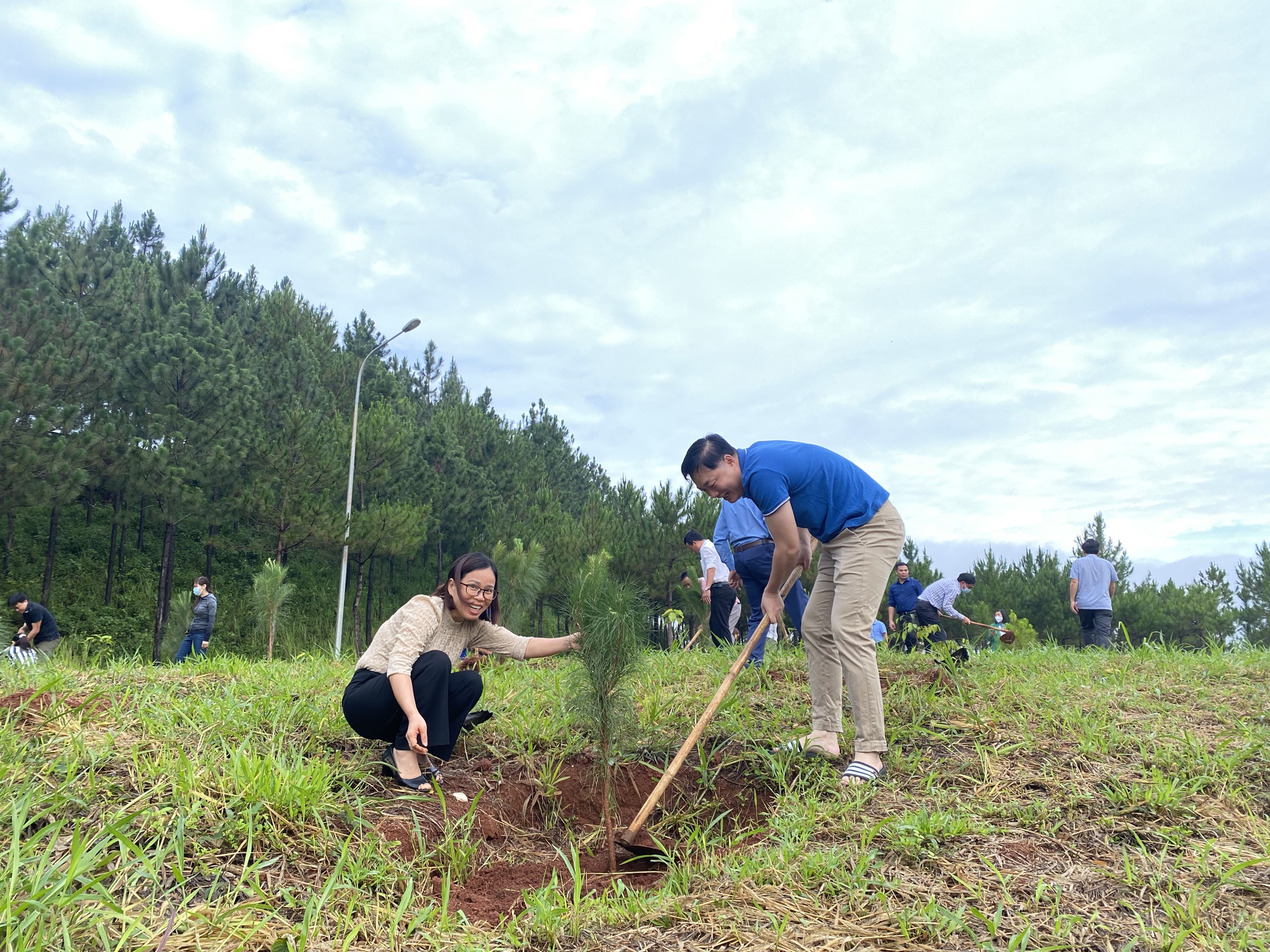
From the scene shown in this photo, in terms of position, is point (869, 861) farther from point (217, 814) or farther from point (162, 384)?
point (162, 384)

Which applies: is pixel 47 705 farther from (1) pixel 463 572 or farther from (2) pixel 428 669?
(1) pixel 463 572

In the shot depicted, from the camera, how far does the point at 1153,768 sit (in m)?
3.20

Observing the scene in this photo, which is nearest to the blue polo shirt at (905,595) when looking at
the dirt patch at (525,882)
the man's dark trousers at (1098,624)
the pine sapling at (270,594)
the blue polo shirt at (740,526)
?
the man's dark trousers at (1098,624)

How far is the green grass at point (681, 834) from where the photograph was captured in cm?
227

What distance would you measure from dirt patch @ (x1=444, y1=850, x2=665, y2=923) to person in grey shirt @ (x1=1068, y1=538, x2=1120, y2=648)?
22.7 ft

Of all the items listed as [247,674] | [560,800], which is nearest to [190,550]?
[247,674]

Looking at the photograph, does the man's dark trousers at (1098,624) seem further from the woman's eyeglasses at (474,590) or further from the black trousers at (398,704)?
the black trousers at (398,704)

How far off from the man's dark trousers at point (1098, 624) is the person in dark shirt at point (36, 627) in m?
11.0

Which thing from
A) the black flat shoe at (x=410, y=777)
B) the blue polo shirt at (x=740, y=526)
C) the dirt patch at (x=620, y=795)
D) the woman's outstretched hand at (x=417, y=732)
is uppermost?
the blue polo shirt at (x=740, y=526)

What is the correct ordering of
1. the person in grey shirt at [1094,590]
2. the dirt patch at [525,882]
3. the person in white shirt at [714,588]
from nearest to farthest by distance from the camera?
the dirt patch at [525,882] → the person in white shirt at [714,588] → the person in grey shirt at [1094,590]

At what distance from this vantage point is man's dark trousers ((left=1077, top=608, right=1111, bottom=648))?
27.5 ft

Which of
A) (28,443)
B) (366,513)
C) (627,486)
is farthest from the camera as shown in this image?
(627,486)

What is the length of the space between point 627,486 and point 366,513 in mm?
8600

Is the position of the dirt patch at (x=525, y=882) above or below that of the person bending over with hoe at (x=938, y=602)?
below
